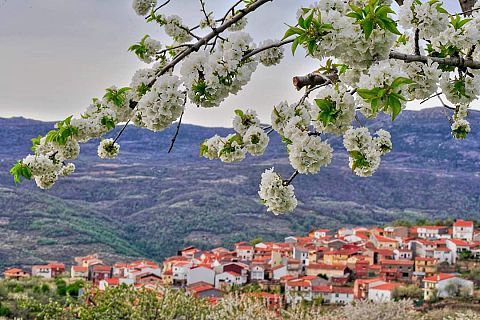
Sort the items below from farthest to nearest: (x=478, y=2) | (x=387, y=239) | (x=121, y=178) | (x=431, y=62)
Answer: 1. (x=121, y=178)
2. (x=387, y=239)
3. (x=478, y=2)
4. (x=431, y=62)

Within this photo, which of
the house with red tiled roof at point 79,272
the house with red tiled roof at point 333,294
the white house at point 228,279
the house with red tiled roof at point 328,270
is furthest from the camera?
the house with red tiled roof at point 328,270

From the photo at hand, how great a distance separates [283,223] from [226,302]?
51.1m

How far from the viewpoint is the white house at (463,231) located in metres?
48.0

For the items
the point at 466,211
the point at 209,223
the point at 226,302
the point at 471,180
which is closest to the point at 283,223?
the point at 209,223

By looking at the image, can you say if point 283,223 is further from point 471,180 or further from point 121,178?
point 471,180

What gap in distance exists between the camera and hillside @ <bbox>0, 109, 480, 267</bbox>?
56.5 metres

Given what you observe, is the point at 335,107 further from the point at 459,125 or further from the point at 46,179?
the point at 459,125

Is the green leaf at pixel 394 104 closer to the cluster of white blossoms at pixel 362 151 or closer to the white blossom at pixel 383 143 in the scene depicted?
the cluster of white blossoms at pixel 362 151

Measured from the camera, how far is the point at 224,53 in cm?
255

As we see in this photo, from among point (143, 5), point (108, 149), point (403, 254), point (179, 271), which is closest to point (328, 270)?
point (403, 254)

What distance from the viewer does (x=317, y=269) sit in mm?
41250

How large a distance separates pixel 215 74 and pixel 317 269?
130 ft

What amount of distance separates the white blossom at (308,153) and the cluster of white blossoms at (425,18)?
0.63 m

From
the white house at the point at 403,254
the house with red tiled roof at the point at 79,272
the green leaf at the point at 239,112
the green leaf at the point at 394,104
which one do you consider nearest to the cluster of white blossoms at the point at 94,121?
the green leaf at the point at 239,112
